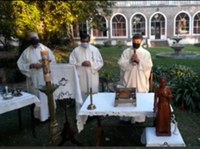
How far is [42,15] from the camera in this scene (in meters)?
13.4

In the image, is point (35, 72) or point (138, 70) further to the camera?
point (35, 72)

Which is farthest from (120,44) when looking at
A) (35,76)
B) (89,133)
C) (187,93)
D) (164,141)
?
(164,141)

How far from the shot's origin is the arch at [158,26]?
120ft

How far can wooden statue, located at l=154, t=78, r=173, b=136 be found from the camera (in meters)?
4.68

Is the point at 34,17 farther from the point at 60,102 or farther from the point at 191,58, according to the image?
the point at 191,58

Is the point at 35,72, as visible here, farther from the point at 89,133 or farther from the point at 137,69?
the point at 137,69

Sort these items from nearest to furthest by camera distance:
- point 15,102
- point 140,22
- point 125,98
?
point 125,98 < point 15,102 < point 140,22

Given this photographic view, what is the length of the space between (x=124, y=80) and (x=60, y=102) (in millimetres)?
2723

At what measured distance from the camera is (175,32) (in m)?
36.5

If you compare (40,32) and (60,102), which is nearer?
(60,102)

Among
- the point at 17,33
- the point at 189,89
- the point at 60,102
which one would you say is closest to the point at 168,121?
the point at 189,89

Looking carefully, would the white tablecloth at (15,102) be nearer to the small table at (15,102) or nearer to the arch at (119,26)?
the small table at (15,102)

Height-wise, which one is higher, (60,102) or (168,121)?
(168,121)

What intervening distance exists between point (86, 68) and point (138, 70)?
52.4 inches
